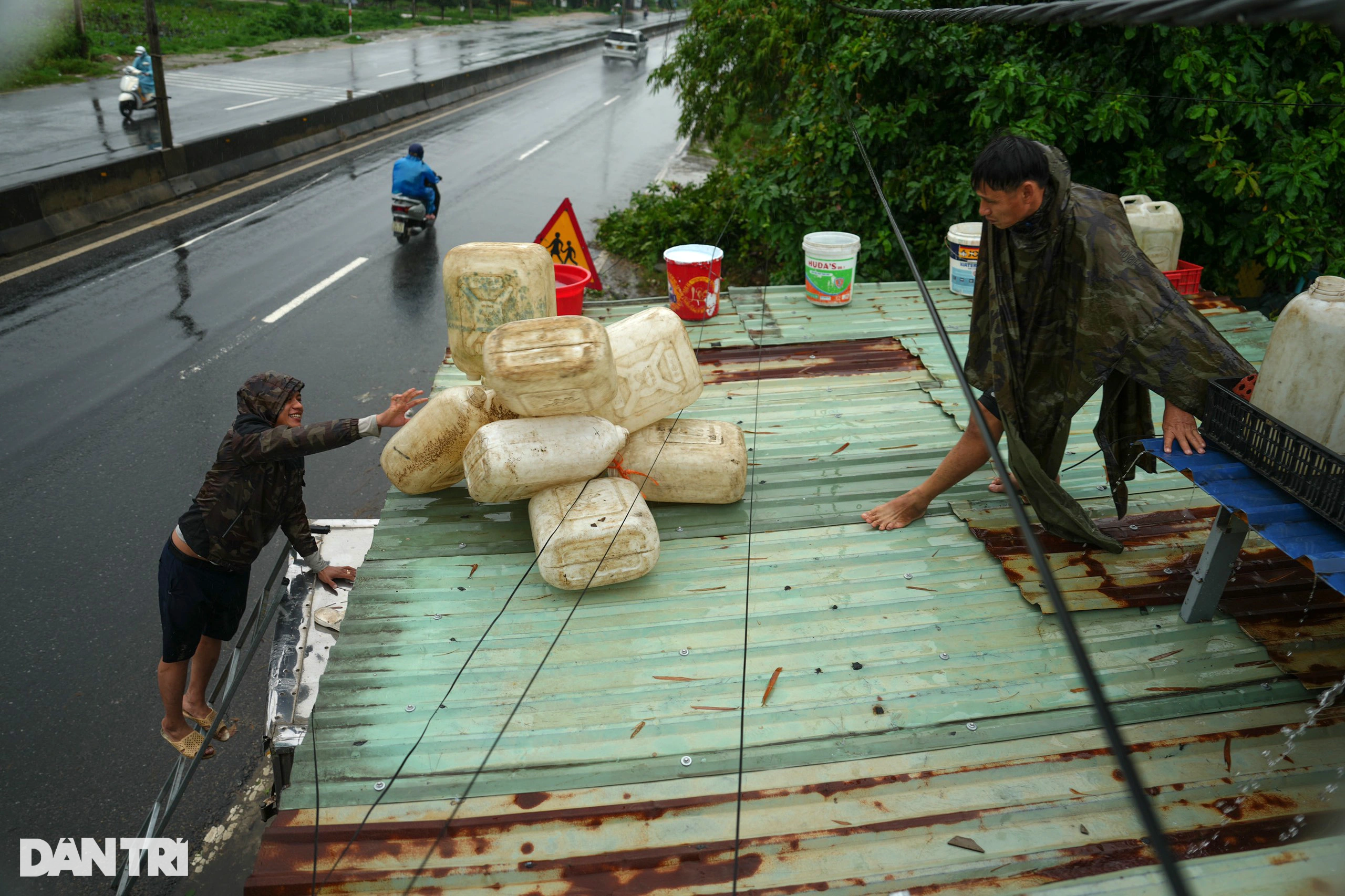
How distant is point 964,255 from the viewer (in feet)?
22.0

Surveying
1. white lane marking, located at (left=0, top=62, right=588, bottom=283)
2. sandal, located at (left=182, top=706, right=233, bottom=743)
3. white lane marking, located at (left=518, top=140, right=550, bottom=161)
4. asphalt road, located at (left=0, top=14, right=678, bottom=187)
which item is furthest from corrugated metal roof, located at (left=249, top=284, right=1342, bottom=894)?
white lane marking, located at (left=518, top=140, right=550, bottom=161)

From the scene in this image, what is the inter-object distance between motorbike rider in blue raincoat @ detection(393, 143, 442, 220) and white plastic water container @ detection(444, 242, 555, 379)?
9.08 metres

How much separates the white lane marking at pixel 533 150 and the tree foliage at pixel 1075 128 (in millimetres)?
8776

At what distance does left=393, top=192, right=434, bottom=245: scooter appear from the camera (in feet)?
41.4

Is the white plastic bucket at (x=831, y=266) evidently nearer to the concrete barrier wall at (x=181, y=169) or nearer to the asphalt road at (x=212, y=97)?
the concrete barrier wall at (x=181, y=169)

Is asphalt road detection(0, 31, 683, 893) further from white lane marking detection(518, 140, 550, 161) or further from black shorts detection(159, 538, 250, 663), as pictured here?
black shorts detection(159, 538, 250, 663)

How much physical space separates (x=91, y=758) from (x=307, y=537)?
172 centimetres

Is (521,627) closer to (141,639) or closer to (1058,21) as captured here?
(1058,21)

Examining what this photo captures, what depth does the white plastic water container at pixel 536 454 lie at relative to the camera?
368 cm

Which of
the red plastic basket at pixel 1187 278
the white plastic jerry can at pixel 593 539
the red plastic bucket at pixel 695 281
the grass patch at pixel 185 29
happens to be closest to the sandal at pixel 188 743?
the white plastic jerry can at pixel 593 539

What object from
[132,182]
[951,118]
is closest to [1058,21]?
[951,118]

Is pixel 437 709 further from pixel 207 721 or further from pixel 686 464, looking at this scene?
pixel 207 721

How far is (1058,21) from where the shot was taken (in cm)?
220

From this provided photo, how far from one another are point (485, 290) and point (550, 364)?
2.99 ft
